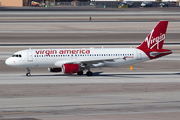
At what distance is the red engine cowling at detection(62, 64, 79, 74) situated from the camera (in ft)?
134

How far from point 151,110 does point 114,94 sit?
644 centimetres

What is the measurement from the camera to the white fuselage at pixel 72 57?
42.7 meters

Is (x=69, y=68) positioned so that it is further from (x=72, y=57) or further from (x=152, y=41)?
(x=152, y=41)

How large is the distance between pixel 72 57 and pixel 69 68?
283 centimetres

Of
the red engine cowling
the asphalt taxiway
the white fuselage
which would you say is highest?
the white fuselage

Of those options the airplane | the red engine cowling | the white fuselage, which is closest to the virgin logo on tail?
the airplane

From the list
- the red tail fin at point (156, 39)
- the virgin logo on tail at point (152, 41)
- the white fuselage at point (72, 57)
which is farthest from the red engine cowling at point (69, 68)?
the virgin logo on tail at point (152, 41)

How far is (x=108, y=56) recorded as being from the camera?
145 feet

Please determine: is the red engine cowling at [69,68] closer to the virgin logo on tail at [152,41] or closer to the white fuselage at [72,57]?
the white fuselage at [72,57]

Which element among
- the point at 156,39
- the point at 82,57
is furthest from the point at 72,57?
the point at 156,39

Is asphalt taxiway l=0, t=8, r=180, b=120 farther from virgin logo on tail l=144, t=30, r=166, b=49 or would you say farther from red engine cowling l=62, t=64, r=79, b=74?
virgin logo on tail l=144, t=30, r=166, b=49

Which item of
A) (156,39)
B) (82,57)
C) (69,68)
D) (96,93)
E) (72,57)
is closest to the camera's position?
(96,93)

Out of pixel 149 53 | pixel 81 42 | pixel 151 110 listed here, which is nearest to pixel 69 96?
pixel 151 110

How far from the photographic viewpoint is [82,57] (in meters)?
43.6
